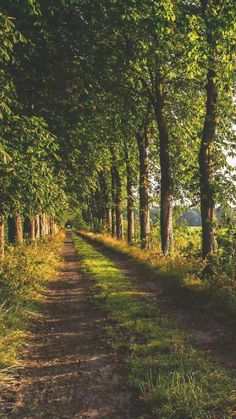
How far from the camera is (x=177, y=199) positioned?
814 inches

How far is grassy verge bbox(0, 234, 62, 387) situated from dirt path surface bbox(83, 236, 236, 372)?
11.5 ft

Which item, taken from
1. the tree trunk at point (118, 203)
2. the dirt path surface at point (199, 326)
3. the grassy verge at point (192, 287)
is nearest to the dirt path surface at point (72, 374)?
the dirt path surface at point (199, 326)

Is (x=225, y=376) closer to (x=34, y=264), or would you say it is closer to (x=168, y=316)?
(x=168, y=316)

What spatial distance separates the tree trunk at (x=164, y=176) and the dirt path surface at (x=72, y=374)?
921 cm

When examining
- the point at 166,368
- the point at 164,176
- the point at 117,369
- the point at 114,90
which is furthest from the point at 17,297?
the point at 164,176

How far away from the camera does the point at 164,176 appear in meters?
20.1

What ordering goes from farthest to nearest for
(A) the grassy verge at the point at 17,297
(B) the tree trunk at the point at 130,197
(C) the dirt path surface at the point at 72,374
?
(B) the tree trunk at the point at 130,197 → (A) the grassy verge at the point at 17,297 → (C) the dirt path surface at the point at 72,374

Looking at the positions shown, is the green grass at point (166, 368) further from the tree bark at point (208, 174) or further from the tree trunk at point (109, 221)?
the tree trunk at point (109, 221)

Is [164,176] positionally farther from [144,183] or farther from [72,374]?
[72,374]

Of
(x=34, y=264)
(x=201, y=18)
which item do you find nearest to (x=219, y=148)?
(x=201, y=18)

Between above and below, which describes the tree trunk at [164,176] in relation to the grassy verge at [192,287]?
above

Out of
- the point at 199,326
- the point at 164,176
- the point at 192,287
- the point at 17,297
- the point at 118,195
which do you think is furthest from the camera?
the point at 118,195

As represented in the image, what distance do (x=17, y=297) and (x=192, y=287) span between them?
528 cm

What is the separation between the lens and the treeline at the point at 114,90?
1145 centimetres
